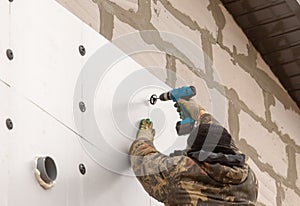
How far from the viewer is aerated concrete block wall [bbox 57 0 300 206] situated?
347cm

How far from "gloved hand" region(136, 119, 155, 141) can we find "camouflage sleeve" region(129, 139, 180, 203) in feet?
0.17

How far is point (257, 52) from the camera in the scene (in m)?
4.35

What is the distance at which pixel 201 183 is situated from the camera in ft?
8.87

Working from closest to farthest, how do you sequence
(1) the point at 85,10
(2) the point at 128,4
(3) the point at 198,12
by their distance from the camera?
1. (1) the point at 85,10
2. (2) the point at 128,4
3. (3) the point at 198,12

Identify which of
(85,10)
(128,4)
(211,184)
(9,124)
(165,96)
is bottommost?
(211,184)

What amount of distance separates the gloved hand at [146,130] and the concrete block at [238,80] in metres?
0.86

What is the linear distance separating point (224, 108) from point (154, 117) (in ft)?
2.40

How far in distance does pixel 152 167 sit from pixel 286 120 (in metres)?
1.74

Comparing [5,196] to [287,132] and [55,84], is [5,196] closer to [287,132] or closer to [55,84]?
[55,84]

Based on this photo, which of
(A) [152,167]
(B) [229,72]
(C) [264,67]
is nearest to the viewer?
(A) [152,167]

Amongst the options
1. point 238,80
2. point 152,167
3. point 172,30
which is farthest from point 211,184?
point 238,80

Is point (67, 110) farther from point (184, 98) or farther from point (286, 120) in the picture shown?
point (286, 120)

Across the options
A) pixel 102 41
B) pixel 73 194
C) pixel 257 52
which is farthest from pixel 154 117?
pixel 257 52

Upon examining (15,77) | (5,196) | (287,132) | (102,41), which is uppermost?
(287,132)
